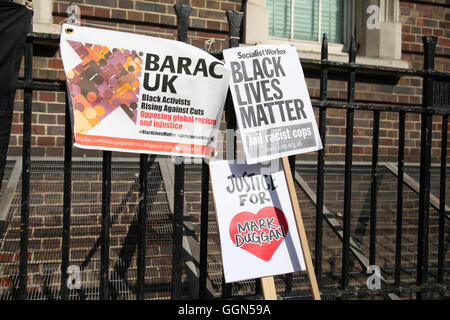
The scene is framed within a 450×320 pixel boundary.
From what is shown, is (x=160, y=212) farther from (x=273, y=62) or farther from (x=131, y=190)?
(x=273, y=62)

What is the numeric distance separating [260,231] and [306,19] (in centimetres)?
400

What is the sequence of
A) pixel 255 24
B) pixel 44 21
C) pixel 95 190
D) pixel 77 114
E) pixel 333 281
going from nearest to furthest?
pixel 77 114 < pixel 333 281 < pixel 95 190 < pixel 44 21 < pixel 255 24

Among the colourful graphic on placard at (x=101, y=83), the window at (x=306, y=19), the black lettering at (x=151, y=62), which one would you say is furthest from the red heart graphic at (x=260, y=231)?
the window at (x=306, y=19)

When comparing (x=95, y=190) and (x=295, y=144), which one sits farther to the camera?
(x=95, y=190)

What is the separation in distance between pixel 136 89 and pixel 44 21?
258 cm

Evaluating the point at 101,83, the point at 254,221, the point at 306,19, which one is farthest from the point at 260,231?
the point at 306,19

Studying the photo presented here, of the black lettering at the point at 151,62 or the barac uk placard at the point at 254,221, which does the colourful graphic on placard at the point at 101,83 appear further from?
the barac uk placard at the point at 254,221

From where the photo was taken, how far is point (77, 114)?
216 centimetres

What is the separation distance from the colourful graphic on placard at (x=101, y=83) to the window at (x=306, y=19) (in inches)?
140

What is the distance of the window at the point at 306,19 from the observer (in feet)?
18.0

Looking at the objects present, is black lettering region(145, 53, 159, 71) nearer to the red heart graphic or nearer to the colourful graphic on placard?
the colourful graphic on placard

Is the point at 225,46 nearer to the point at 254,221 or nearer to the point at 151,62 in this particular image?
the point at 151,62

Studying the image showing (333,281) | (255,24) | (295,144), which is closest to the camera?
(295,144)
